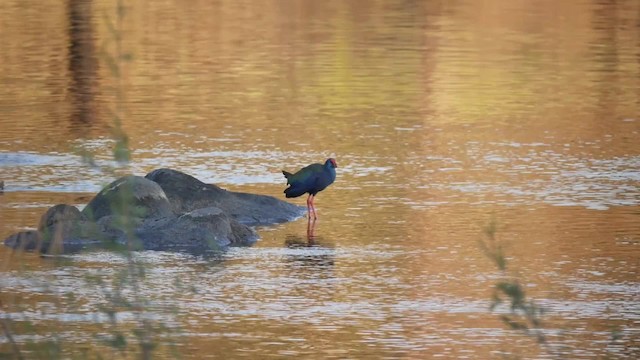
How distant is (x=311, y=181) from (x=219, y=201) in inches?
34.8

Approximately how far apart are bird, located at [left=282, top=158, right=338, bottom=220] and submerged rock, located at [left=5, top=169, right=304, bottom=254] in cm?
26

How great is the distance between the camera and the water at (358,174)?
11.8 meters

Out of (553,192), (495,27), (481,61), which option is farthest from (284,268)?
→ (495,27)

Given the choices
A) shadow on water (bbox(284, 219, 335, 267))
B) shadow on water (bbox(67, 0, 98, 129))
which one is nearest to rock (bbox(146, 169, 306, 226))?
shadow on water (bbox(284, 219, 335, 267))

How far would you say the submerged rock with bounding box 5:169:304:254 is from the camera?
1482 centimetres

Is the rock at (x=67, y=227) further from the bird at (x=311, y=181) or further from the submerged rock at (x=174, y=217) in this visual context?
the bird at (x=311, y=181)

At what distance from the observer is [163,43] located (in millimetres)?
35125

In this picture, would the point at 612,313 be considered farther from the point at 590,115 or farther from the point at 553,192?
the point at 590,115

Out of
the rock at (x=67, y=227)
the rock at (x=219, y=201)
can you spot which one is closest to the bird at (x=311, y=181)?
the rock at (x=219, y=201)

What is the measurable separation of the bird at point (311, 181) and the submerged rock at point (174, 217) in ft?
0.84

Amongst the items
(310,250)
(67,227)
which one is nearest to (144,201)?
(67,227)

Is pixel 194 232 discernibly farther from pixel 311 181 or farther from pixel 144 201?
pixel 311 181

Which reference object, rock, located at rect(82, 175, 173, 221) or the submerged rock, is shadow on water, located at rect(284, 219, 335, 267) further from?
rock, located at rect(82, 175, 173, 221)

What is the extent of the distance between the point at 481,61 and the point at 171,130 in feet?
34.7
